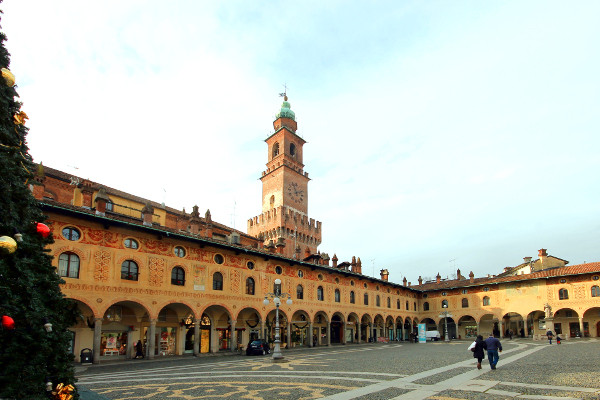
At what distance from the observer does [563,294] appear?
42219 millimetres

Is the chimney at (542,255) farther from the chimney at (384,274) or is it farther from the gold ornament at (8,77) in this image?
the gold ornament at (8,77)

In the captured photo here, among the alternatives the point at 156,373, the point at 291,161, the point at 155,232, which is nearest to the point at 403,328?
the point at 291,161

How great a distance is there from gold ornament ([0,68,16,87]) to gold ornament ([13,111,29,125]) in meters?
0.42

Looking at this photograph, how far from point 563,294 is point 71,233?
45.6 metres

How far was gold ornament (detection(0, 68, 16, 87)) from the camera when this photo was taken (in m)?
5.10

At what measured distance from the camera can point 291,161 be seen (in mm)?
60031

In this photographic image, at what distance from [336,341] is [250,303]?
15595mm

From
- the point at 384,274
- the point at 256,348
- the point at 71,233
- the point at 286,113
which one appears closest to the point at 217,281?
the point at 256,348

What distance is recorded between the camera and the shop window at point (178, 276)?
25.2m

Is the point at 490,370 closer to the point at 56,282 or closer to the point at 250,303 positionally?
the point at 56,282

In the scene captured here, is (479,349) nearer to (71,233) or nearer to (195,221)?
(71,233)

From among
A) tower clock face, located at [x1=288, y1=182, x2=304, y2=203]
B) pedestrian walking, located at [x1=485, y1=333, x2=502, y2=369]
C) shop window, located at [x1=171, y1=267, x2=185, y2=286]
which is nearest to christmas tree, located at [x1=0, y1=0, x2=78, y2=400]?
pedestrian walking, located at [x1=485, y1=333, x2=502, y2=369]

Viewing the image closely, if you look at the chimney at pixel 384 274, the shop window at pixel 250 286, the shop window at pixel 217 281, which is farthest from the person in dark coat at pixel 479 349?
the chimney at pixel 384 274

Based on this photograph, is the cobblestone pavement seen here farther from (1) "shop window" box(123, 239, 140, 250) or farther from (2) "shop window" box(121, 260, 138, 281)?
(1) "shop window" box(123, 239, 140, 250)
